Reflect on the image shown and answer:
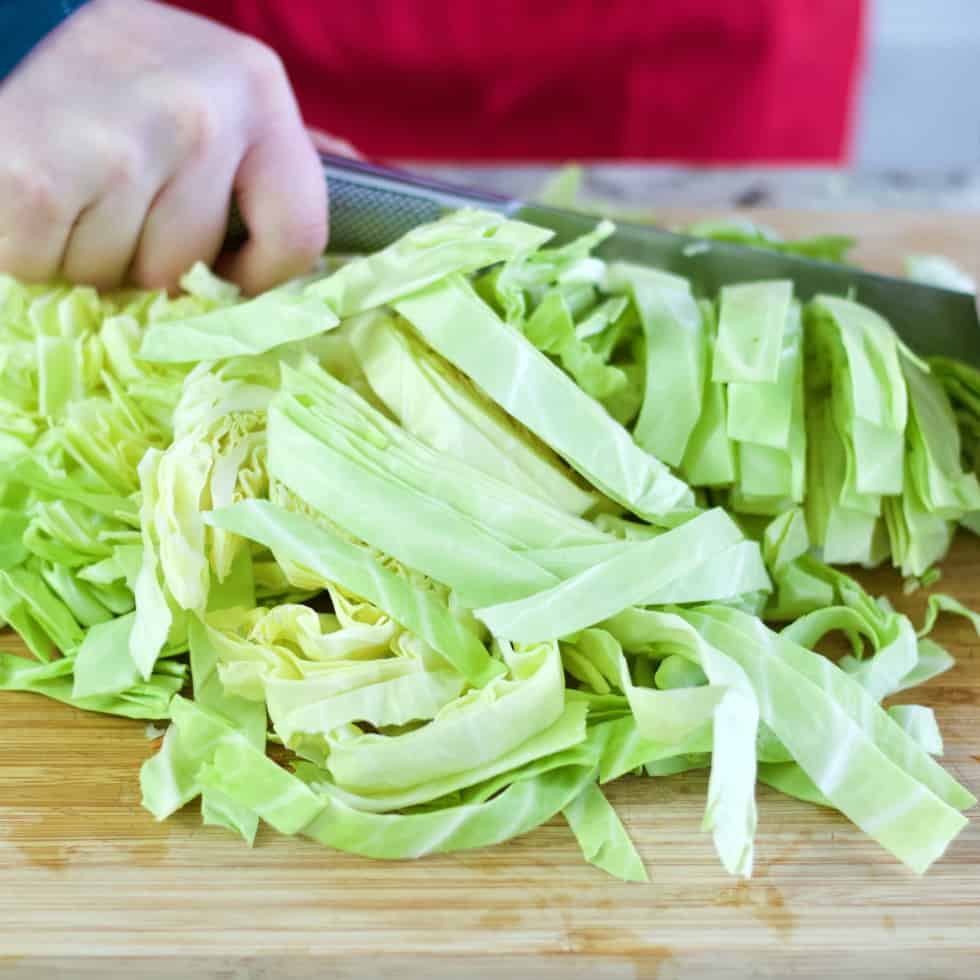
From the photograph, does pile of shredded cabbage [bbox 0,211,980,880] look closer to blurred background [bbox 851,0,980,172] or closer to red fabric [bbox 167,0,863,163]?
red fabric [bbox 167,0,863,163]

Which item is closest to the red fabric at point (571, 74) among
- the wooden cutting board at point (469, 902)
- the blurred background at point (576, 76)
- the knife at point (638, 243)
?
the blurred background at point (576, 76)

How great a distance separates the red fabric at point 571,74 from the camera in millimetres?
2469

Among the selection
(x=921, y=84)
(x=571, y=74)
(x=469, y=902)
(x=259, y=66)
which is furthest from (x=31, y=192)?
(x=921, y=84)

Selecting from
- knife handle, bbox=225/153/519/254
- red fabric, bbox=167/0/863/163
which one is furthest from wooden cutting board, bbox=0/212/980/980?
red fabric, bbox=167/0/863/163

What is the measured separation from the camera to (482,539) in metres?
1.08

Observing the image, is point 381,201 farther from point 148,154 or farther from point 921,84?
point 921,84

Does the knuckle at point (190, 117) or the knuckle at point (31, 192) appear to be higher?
the knuckle at point (190, 117)

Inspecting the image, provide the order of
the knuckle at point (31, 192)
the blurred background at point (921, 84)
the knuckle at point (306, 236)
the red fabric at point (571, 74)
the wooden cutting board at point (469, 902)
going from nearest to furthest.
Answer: the wooden cutting board at point (469, 902) < the knuckle at point (31, 192) < the knuckle at point (306, 236) < the red fabric at point (571, 74) < the blurred background at point (921, 84)

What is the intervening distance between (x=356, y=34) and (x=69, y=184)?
1291mm

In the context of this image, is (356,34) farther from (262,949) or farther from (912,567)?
(262,949)

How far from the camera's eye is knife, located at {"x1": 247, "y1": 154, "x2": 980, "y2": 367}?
151cm

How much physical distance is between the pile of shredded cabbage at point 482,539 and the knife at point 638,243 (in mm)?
108

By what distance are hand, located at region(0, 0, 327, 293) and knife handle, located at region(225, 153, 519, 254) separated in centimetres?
8

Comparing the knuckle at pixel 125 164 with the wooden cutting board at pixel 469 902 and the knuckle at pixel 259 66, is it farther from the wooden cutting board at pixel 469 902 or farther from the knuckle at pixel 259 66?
the wooden cutting board at pixel 469 902
